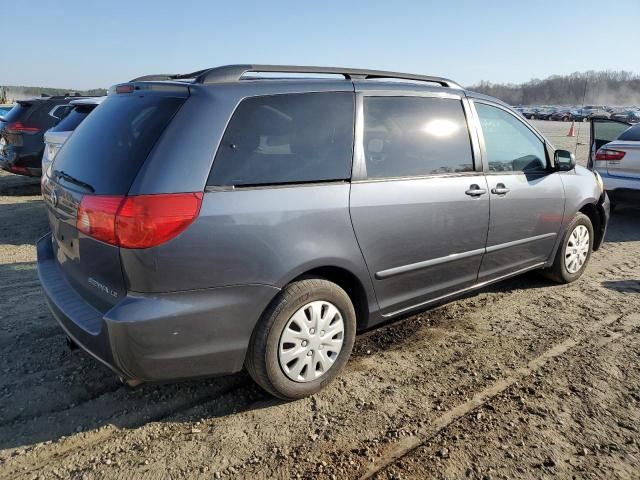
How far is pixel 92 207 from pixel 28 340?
5.47ft

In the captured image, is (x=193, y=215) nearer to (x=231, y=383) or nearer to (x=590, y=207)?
(x=231, y=383)

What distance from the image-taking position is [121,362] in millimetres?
2359

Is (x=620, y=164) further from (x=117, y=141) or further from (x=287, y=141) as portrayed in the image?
(x=117, y=141)

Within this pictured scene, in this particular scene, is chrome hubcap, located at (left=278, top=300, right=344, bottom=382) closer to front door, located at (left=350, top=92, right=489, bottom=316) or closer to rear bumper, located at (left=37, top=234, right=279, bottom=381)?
rear bumper, located at (left=37, top=234, right=279, bottom=381)

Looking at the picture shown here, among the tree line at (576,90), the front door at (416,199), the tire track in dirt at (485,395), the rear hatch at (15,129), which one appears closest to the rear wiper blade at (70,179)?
the front door at (416,199)

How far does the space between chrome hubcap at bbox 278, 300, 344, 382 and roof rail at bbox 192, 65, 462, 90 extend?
1.33 m

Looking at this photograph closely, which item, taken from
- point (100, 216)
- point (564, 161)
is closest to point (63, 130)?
point (100, 216)

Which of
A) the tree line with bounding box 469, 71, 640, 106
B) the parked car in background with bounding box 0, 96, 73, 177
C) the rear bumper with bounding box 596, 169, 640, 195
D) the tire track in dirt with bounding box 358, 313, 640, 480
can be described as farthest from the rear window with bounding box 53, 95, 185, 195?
the tree line with bounding box 469, 71, 640, 106

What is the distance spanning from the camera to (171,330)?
236 cm

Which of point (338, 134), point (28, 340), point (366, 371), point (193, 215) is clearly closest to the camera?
point (193, 215)

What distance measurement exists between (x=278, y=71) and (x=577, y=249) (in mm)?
3551

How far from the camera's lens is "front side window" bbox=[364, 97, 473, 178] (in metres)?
3.12

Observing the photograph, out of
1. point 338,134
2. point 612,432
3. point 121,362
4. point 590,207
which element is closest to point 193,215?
point 121,362

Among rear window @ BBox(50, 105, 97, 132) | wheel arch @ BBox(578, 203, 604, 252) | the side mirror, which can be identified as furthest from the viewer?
rear window @ BBox(50, 105, 97, 132)
